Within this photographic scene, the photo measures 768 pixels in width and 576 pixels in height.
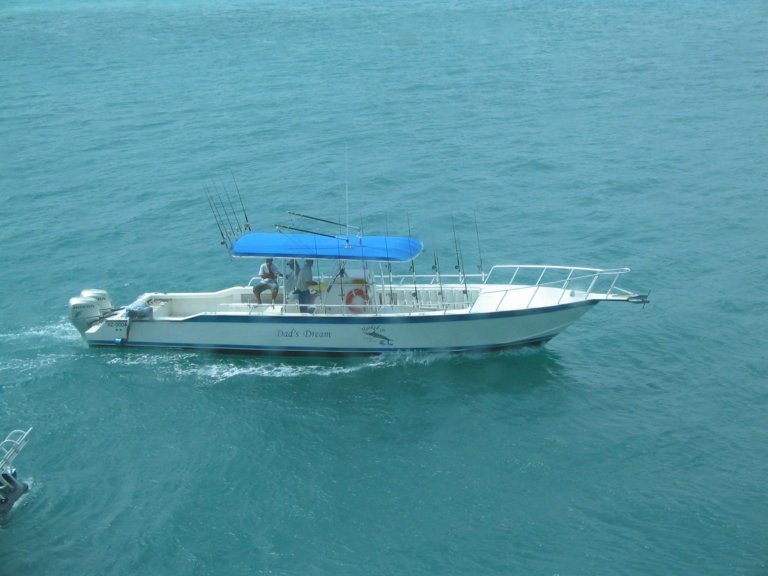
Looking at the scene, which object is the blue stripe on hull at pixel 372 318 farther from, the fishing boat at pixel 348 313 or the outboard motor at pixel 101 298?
the outboard motor at pixel 101 298

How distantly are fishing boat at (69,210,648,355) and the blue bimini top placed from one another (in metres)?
0.04

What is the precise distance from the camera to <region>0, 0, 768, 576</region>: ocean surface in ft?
89.1

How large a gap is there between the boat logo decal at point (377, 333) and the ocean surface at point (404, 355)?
3.79 feet

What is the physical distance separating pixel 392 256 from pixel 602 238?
1562 cm

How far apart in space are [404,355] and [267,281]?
6.06 metres

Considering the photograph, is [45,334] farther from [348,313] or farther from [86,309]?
[348,313]

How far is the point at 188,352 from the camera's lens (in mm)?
37375

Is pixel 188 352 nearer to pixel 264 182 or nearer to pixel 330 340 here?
pixel 330 340

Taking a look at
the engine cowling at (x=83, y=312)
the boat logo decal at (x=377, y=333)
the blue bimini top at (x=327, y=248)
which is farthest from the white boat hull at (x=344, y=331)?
the blue bimini top at (x=327, y=248)

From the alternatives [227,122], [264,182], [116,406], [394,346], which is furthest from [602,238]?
[227,122]

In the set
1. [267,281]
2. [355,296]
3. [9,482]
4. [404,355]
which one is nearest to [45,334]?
[267,281]

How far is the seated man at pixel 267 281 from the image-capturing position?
3688 cm

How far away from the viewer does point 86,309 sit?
37250 millimetres

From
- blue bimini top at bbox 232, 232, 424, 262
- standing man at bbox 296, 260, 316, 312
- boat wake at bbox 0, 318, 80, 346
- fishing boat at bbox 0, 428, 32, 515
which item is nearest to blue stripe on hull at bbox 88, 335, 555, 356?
boat wake at bbox 0, 318, 80, 346
